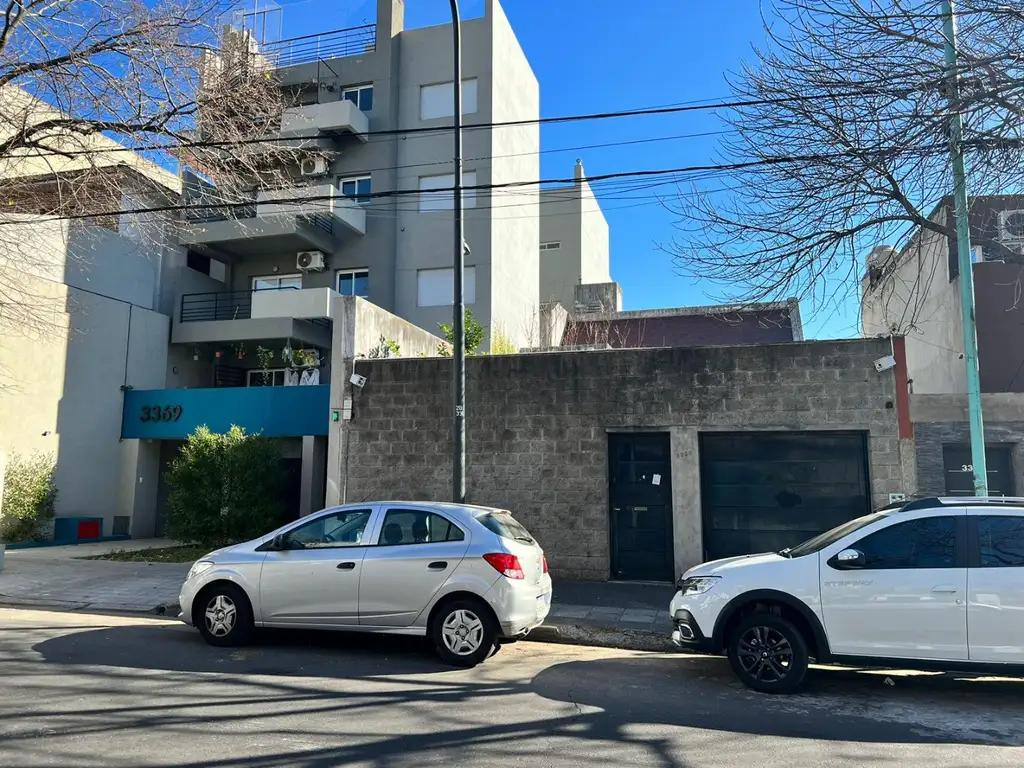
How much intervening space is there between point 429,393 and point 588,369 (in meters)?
2.69

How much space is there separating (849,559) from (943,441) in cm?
868

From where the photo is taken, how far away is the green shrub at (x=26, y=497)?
15.5 meters

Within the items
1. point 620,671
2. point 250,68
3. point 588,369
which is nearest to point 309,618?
point 620,671

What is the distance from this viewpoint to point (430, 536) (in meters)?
6.93

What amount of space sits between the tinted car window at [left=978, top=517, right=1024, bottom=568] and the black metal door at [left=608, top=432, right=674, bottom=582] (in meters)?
5.10

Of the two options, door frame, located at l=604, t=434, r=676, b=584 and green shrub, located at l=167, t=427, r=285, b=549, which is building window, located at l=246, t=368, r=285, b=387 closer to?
green shrub, located at l=167, t=427, r=285, b=549

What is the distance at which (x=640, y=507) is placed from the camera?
10727mm

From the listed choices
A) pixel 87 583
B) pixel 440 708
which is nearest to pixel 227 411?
pixel 87 583

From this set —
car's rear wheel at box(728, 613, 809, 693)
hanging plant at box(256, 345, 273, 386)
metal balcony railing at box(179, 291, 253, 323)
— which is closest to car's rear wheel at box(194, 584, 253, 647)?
car's rear wheel at box(728, 613, 809, 693)

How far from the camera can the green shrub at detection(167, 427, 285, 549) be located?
13.8 meters

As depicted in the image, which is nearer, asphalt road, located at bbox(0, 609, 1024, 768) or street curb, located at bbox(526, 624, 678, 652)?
asphalt road, located at bbox(0, 609, 1024, 768)

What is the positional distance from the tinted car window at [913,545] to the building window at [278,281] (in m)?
21.0

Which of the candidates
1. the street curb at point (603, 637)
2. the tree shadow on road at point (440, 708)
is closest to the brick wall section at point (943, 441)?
the street curb at point (603, 637)

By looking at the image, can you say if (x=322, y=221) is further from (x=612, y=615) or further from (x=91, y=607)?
(x=612, y=615)
